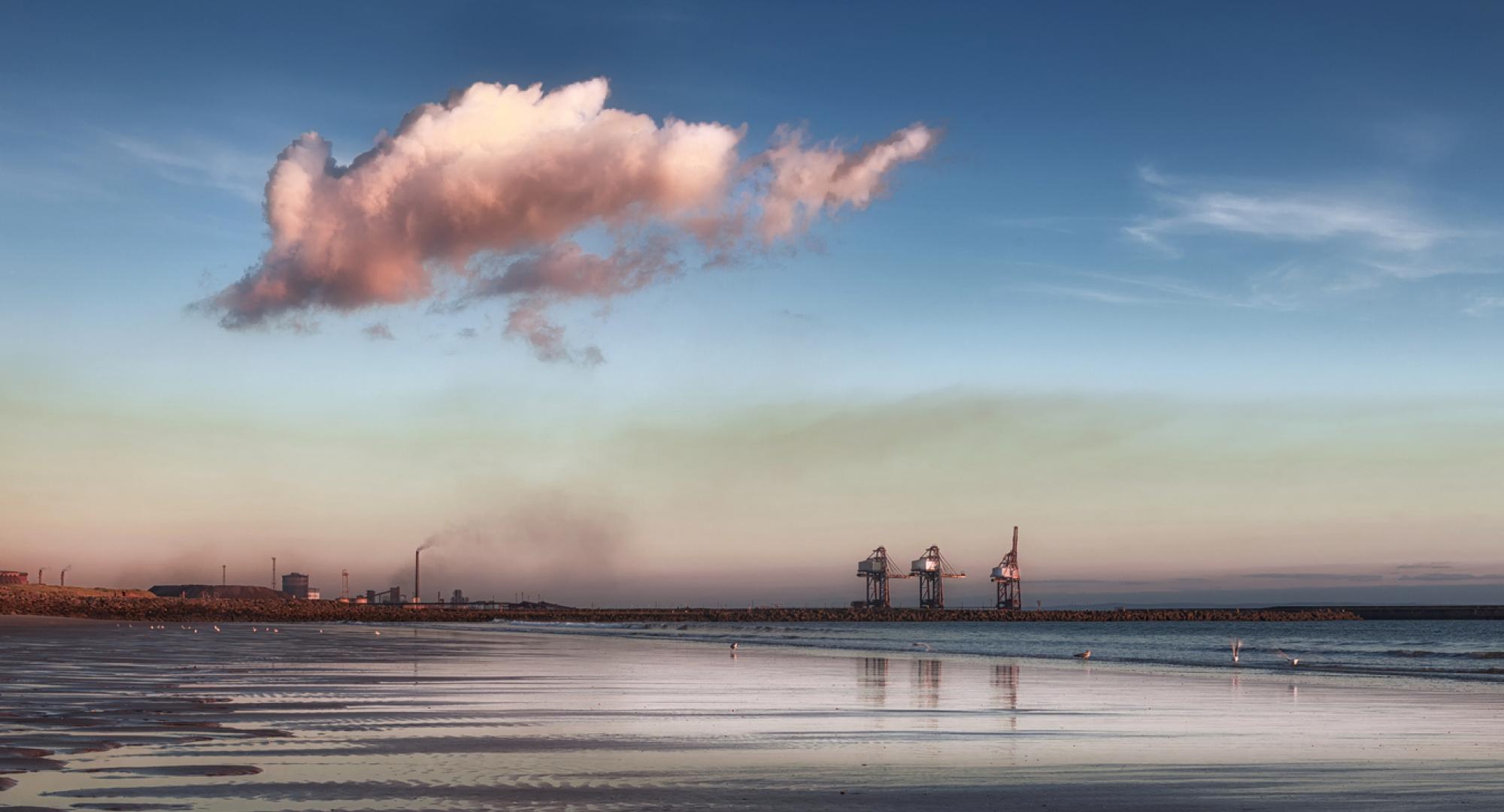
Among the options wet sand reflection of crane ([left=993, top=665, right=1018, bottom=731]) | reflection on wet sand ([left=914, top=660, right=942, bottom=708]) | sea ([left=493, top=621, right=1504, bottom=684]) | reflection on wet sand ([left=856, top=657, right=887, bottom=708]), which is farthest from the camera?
sea ([left=493, top=621, right=1504, bottom=684])

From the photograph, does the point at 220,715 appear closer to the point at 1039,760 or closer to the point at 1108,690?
the point at 1039,760

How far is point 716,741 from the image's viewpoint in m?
18.9

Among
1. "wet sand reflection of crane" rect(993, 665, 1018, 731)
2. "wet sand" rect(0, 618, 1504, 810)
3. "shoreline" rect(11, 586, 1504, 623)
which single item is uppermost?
"wet sand" rect(0, 618, 1504, 810)

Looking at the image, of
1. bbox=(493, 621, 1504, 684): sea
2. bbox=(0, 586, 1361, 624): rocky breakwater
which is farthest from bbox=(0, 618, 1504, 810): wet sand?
bbox=(0, 586, 1361, 624): rocky breakwater

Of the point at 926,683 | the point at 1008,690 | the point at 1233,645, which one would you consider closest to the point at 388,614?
the point at 1233,645

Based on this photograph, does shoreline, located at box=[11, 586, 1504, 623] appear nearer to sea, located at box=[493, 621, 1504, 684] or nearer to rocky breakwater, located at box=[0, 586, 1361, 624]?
rocky breakwater, located at box=[0, 586, 1361, 624]

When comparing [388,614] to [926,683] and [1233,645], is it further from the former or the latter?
[926,683]

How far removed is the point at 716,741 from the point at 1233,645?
56.9 meters

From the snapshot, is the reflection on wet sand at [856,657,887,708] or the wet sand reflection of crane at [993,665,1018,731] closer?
the wet sand reflection of crane at [993,665,1018,731]

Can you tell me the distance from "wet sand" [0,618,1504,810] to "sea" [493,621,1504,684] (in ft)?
49.2

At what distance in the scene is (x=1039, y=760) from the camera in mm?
16984

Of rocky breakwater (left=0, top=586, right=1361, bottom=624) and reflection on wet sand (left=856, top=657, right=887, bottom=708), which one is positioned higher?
reflection on wet sand (left=856, top=657, right=887, bottom=708)

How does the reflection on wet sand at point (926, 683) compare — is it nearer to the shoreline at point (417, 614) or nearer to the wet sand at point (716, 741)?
the wet sand at point (716, 741)

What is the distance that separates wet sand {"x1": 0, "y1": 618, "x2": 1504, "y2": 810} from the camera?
1367 cm
